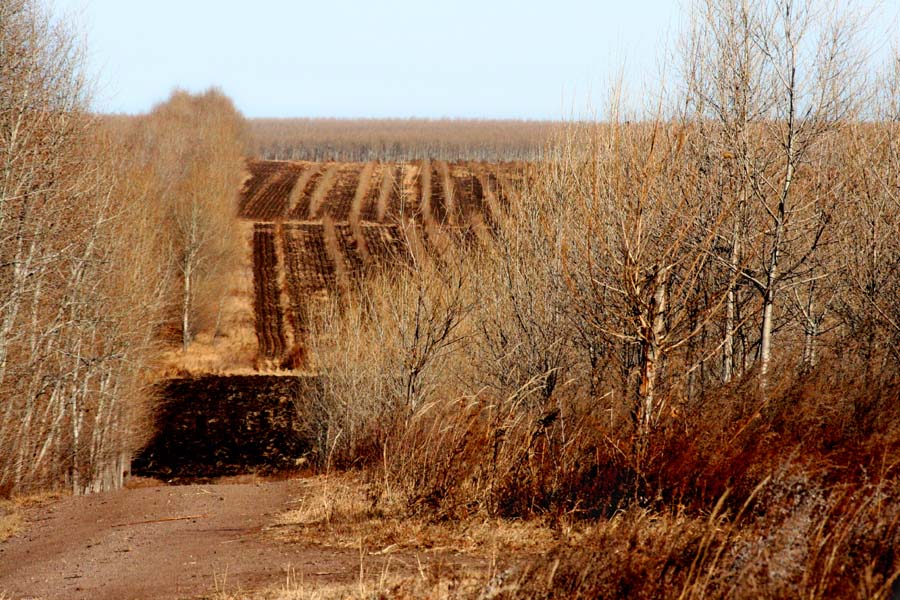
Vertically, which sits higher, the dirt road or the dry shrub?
the dry shrub

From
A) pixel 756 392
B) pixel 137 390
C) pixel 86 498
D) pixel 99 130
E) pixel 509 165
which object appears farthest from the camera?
pixel 509 165

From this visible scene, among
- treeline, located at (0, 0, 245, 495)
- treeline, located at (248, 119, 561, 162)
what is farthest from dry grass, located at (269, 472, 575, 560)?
treeline, located at (248, 119, 561, 162)

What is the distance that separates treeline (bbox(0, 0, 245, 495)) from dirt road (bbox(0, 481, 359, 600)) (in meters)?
5.32

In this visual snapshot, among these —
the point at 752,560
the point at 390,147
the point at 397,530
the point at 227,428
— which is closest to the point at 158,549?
the point at 397,530

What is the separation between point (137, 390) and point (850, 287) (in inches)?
846

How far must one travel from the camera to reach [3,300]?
18.6 m

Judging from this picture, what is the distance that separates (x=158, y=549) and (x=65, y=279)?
14508 mm

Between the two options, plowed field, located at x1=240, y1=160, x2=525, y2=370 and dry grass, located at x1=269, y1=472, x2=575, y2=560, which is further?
plowed field, located at x1=240, y1=160, x2=525, y2=370

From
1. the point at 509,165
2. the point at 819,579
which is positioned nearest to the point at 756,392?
the point at 819,579

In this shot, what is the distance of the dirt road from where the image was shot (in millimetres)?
8383

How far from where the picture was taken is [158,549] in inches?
410

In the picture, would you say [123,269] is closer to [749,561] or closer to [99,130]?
[99,130]

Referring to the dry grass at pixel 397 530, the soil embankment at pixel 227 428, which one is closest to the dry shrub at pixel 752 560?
the dry grass at pixel 397 530

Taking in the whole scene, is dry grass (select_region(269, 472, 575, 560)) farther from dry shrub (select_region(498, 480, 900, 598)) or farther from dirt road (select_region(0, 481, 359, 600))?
dry shrub (select_region(498, 480, 900, 598))
